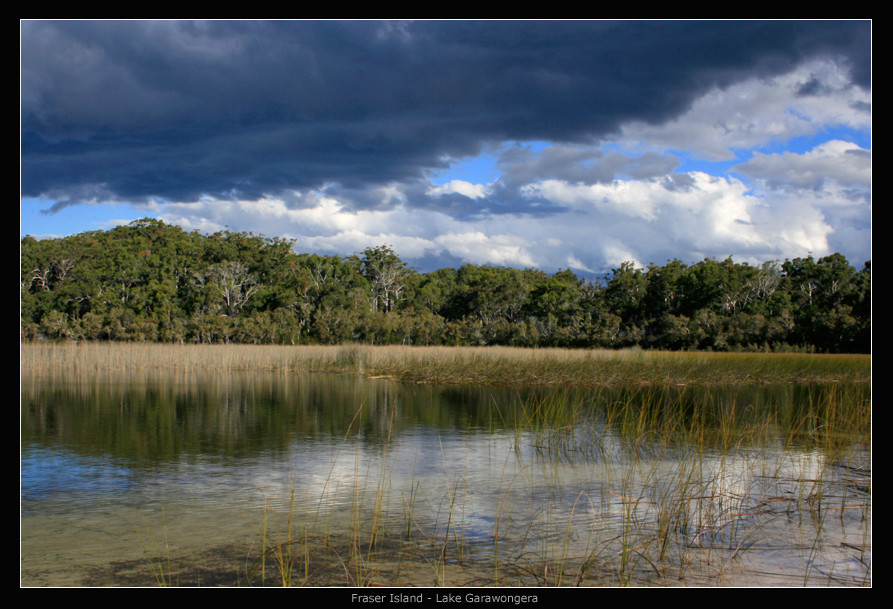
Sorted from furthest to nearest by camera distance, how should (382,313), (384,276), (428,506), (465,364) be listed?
(384,276) → (382,313) → (465,364) → (428,506)

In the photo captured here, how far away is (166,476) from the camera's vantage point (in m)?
7.35

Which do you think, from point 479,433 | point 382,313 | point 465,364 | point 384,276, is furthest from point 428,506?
Answer: point 384,276

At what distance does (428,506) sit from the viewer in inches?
242

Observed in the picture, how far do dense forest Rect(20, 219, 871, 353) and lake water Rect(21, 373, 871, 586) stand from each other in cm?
2234

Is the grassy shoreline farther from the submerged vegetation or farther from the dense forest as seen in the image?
the dense forest

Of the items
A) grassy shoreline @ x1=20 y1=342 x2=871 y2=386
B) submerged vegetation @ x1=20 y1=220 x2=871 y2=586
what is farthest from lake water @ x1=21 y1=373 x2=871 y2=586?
grassy shoreline @ x1=20 y1=342 x2=871 y2=386

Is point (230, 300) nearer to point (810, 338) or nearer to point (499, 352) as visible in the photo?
point (499, 352)

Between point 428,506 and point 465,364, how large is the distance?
13730 millimetres

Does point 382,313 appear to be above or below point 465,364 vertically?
above

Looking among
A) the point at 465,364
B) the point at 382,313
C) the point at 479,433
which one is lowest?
the point at 479,433

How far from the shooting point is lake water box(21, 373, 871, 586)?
4.62 m


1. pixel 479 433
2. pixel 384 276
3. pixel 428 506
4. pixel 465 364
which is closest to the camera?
pixel 428 506

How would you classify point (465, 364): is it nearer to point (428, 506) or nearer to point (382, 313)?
point (428, 506)
